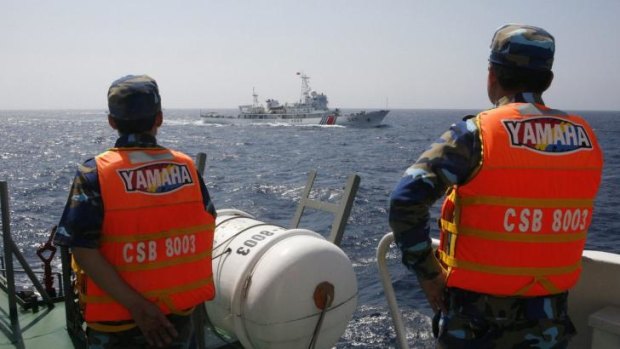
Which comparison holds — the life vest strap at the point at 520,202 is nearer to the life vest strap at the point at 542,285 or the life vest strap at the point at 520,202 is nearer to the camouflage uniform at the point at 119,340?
the life vest strap at the point at 542,285

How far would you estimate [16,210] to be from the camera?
63.5 feet

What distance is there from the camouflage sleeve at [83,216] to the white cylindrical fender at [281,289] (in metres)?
1.27

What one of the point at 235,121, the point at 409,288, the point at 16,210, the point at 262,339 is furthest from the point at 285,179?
the point at 235,121

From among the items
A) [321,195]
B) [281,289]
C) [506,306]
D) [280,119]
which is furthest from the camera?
[280,119]

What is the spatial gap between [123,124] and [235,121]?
276 feet

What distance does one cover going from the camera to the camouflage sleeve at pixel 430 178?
1812mm

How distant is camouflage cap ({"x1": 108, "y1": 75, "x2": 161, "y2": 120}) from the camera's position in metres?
2.15

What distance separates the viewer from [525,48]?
190cm

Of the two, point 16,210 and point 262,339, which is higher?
point 262,339

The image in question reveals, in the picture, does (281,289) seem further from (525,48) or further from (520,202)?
(525,48)

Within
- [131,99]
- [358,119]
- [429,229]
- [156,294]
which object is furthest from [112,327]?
[358,119]

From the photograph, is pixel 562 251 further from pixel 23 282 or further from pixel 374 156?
pixel 374 156

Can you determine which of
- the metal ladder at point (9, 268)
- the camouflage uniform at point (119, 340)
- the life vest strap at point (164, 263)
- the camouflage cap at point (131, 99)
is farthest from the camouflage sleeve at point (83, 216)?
the metal ladder at point (9, 268)

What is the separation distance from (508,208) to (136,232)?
1.41 m
